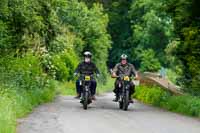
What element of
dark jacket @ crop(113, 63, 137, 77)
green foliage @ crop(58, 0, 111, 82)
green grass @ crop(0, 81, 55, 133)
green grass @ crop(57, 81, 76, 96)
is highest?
green foliage @ crop(58, 0, 111, 82)

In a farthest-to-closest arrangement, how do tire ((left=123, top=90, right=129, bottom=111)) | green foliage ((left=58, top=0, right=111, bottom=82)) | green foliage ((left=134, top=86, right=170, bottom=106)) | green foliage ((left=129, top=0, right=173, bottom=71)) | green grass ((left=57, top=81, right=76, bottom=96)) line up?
1. green foliage ((left=129, top=0, right=173, bottom=71))
2. green foliage ((left=58, top=0, right=111, bottom=82))
3. green grass ((left=57, top=81, right=76, bottom=96))
4. green foliage ((left=134, top=86, right=170, bottom=106))
5. tire ((left=123, top=90, right=129, bottom=111))

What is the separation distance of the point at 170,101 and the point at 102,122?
21.5 feet

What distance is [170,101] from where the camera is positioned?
22.6m

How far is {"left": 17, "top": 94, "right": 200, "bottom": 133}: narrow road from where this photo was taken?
14805 mm

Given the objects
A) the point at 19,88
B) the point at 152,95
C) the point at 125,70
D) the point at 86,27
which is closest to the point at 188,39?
the point at 125,70

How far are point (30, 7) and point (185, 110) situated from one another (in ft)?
23.3

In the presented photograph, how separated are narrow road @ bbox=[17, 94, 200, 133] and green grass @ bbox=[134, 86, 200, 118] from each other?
1.90 feet

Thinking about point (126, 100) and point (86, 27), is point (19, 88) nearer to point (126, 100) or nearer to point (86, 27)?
point (126, 100)

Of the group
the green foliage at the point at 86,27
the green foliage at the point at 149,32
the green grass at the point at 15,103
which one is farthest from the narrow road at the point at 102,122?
the green foliage at the point at 149,32

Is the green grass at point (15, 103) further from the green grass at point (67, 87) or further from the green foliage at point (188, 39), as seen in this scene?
the green grass at point (67, 87)

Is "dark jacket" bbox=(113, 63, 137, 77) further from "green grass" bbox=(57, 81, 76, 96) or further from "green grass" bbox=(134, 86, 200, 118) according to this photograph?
"green grass" bbox=(57, 81, 76, 96)

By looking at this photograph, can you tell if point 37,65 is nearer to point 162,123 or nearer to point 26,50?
point 26,50

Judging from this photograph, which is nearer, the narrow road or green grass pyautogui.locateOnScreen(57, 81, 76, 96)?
the narrow road

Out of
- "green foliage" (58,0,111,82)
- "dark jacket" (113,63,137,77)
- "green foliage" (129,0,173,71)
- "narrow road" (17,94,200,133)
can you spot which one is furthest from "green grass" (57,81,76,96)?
"green foliage" (129,0,173,71)
